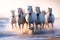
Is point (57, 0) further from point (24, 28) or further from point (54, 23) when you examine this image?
point (24, 28)

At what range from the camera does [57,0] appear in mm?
1670

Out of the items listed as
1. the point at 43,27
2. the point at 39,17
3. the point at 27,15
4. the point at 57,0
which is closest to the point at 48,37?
the point at 43,27

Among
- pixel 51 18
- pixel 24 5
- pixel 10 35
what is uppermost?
pixel 24 5

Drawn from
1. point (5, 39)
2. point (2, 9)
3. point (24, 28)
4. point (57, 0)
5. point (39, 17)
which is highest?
point (57, 0)

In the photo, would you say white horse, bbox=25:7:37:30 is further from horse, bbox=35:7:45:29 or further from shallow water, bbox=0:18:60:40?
shallow water, bbox=0:18:60:40

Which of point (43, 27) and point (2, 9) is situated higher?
point (2, 9)

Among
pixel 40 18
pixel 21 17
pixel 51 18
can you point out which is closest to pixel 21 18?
pixel 21 17

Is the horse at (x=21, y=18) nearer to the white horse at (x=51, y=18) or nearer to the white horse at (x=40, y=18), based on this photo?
the white horse at (x=40, y=18)

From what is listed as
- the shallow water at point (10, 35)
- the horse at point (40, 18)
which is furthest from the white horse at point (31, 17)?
the shallow water at point (10, 35)

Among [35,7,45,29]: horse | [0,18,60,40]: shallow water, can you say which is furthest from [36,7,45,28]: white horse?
[0,18,60,40]: shallow water

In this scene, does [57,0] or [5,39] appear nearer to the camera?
[5,39]

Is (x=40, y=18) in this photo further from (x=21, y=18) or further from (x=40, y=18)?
(x=21, y=18)

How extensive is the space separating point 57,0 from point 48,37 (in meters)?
0.47

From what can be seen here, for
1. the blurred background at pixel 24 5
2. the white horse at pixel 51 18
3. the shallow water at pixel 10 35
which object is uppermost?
the blurred background at pixel 24 5
